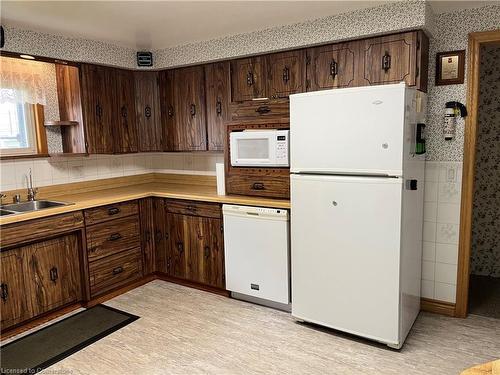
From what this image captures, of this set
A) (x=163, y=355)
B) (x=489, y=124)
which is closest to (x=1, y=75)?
(x=163, y=355)

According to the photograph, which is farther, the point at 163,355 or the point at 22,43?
the point at 22,43

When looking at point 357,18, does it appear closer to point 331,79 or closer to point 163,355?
point 331,79

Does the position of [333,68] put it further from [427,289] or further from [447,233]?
[427,289]

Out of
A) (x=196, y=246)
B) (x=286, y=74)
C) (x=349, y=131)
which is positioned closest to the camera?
(x=349, y=131)

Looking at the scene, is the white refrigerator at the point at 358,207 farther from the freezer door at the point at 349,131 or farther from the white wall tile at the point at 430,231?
the white wall tile at the point at 430,231

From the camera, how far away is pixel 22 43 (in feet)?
A: 9.86

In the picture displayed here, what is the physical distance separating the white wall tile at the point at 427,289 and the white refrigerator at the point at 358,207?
1.12 feet

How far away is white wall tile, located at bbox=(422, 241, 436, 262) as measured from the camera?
303cm

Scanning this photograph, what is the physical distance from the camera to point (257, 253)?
3.13m

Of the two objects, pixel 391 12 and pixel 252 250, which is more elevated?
pixel 391 12

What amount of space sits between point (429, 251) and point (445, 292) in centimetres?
35

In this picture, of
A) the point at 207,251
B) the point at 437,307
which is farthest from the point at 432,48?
the point at 207,251

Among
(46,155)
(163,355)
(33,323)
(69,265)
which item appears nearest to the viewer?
(163,355)

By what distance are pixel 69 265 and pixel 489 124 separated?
4047mm
